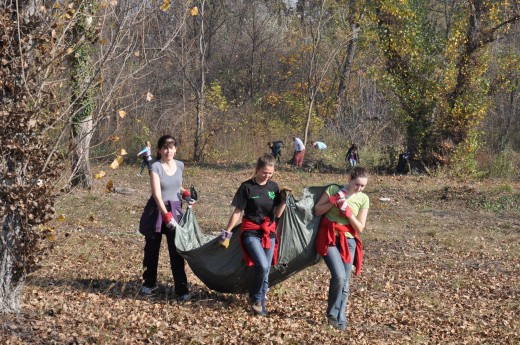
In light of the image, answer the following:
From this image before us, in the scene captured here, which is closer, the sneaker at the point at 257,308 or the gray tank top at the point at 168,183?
the sneaker at the point at 257,308

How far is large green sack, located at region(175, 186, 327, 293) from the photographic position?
7742 millimetres

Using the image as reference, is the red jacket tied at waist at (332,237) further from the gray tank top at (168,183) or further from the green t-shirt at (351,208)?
the gray tank top at (168,183)

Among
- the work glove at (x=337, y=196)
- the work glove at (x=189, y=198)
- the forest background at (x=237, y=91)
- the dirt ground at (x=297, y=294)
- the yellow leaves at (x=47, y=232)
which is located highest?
the forest background at (x=237, y=91)

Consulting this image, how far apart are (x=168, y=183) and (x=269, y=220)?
47.4 inches

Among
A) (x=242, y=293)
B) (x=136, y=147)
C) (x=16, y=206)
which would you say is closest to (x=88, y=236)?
(x=242, y=293)

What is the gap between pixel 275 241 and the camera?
7.65 meters

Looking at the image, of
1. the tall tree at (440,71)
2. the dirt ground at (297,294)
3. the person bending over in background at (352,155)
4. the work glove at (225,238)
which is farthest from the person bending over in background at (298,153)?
the work glove at (225,238)

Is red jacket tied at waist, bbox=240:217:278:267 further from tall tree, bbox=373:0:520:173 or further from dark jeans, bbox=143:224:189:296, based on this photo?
tall tree, bbox=373:0:520:173

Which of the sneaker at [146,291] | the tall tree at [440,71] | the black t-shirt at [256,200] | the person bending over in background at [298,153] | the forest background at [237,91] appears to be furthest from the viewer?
the person bending over in background at [298,153]

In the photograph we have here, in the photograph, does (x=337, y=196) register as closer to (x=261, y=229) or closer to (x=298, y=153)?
(x=261, y=229)

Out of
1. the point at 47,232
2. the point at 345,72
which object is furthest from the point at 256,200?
the point at 345,72

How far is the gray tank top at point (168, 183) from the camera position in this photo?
771 centimetres

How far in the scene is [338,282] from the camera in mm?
7180

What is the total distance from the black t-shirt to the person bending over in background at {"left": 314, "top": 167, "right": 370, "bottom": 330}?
1.57ft
